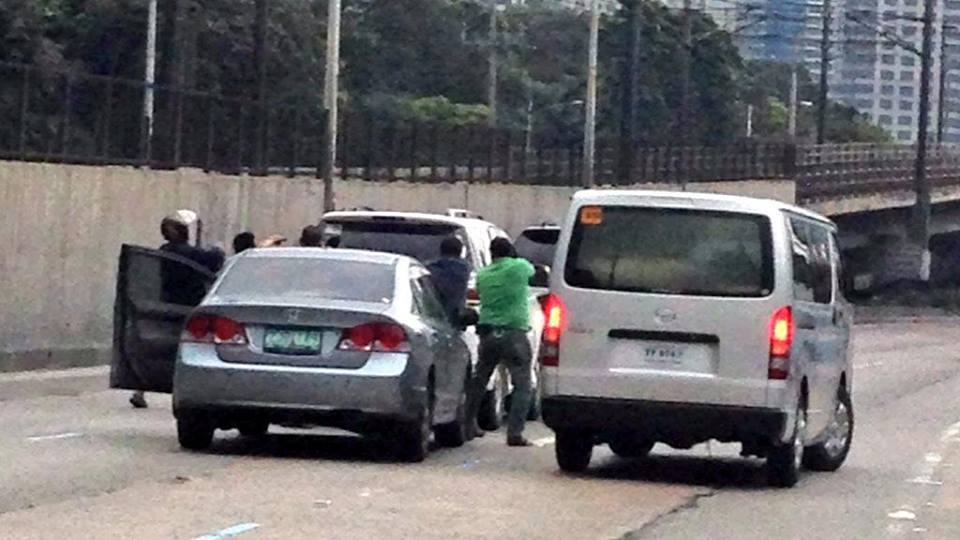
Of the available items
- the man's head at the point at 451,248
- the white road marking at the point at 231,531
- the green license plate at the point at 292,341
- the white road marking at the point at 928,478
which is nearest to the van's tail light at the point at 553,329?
the green license plate at the point at 292,341

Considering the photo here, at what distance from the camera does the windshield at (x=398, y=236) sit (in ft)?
75.0

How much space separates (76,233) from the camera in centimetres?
3016

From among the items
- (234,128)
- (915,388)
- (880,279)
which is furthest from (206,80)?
(915,388)

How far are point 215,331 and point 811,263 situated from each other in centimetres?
426

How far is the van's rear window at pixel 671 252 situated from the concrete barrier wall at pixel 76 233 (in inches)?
442

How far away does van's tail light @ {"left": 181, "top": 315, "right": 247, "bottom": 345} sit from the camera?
59.8 ft

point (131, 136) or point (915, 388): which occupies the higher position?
point (131, 136)

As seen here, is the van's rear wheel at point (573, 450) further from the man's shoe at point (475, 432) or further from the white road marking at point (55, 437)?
the white road marking at point (55, 437)

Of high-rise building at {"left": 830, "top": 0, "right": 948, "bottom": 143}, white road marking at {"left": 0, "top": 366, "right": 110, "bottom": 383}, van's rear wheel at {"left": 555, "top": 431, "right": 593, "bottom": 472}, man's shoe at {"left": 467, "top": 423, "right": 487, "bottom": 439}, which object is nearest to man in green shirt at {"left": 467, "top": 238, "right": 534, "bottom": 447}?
man's shoe at {"left": 467, "top": 423, "right": 487, "bottom": 439}

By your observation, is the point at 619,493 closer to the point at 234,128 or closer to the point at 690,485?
the point at 690,485

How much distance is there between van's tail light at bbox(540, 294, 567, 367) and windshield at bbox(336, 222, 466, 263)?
471 centimetres

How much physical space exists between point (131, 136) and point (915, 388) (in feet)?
37.5

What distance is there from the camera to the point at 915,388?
3650 centimetres

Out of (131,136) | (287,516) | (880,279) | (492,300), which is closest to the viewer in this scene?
(287,516)
